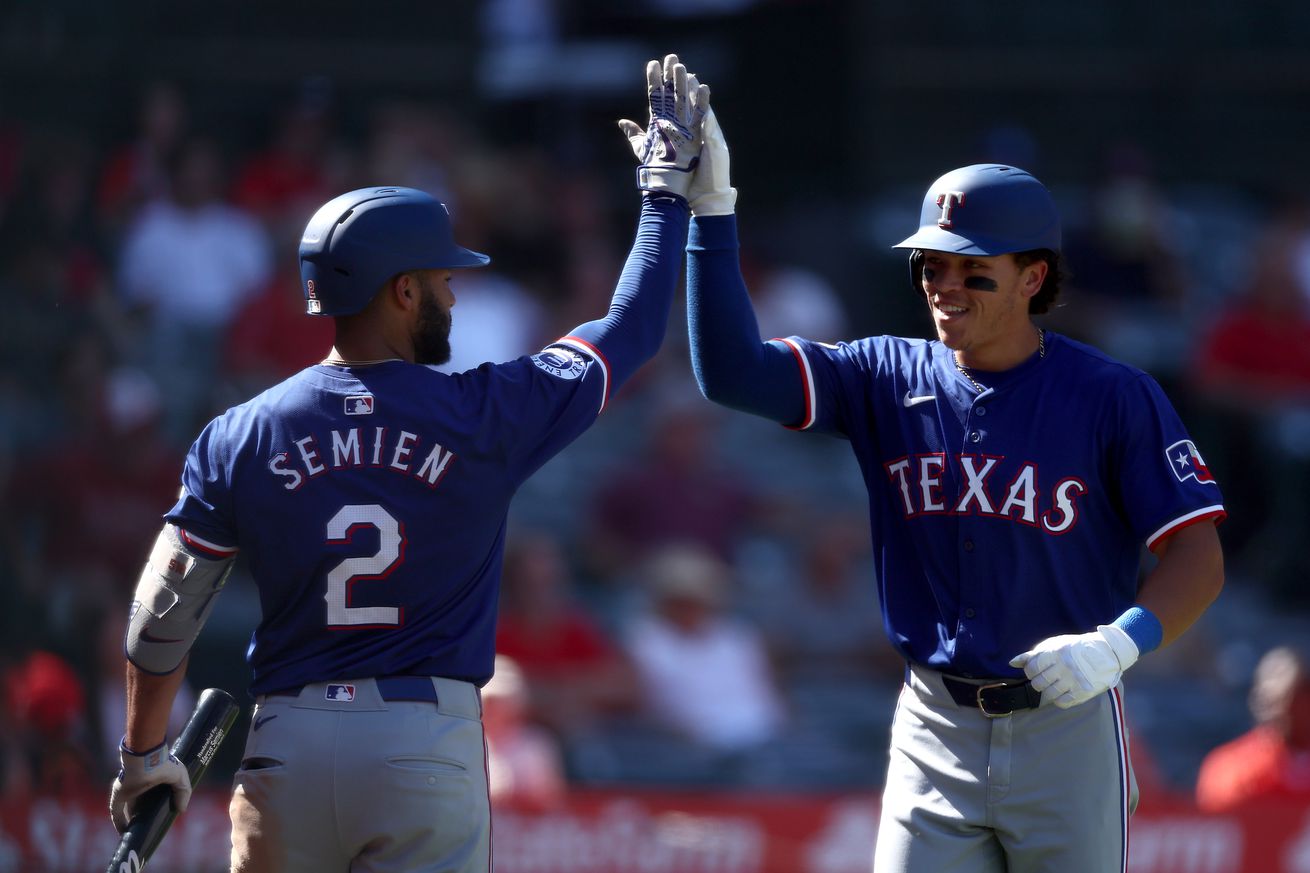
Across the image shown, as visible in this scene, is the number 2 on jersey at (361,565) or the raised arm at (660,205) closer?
the number 2 on jersey at (361,565)

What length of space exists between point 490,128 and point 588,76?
85 centimetres

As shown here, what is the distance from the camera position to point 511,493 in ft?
10.5

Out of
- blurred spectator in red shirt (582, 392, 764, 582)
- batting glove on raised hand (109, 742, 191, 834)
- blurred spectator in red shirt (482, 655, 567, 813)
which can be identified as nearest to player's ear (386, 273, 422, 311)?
batting glove on raised hand (109, 742, 191, 834)

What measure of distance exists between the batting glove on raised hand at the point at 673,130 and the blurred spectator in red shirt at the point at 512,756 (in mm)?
2764

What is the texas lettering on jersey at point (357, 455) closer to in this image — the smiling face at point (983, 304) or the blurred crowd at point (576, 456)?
the smiling face at point (983, 304)

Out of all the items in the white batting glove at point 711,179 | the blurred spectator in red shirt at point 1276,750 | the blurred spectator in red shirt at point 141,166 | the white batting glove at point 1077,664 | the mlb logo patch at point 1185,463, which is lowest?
the blurred spectator in red shirt at point 1276,750

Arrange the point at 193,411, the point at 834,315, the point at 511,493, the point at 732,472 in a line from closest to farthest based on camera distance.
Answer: the point at 511,493
the point at 193,411
the point at 732,472
the point at 834,315

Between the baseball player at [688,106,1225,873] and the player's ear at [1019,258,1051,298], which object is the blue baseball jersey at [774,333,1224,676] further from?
the player's ear at [1019,258,1051,298]

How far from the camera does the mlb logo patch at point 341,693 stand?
3.04m

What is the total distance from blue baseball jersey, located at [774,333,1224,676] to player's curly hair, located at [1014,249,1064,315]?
0.37 ft

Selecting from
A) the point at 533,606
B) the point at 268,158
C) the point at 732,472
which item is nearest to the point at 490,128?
the point at 268,158

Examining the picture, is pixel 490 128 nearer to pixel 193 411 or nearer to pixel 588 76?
pixel 588 76

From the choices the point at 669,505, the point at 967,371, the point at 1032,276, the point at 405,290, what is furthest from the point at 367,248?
the point at 669,505

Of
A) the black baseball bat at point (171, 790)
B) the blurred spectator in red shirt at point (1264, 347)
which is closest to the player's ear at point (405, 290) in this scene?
the black baseball bat at point (171, 790)
